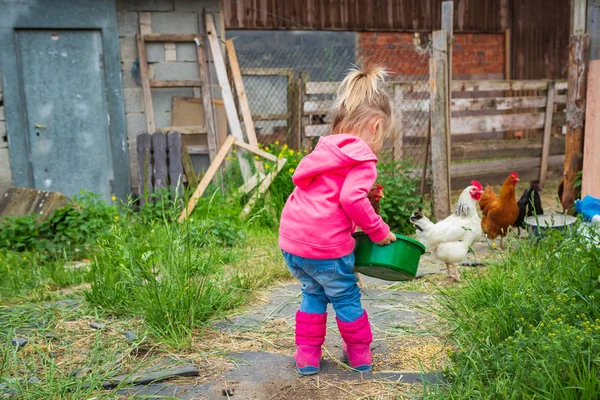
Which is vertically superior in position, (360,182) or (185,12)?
(185,12)

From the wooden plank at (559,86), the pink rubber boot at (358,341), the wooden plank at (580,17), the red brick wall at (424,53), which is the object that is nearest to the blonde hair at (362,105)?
the pink rubber boot at (358,341)

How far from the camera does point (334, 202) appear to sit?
3.22 meters

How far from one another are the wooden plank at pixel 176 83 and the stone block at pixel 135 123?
499mm

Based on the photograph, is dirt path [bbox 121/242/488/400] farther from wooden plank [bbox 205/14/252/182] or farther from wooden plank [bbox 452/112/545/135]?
wooden plank [bbox 452/112/545/135]

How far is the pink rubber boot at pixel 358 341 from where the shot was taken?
3369 millimetres

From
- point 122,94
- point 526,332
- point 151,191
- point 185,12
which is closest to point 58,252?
point 151,191

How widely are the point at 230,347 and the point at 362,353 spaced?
2.80 feet

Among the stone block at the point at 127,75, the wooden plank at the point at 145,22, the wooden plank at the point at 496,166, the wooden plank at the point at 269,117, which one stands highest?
the wooden plank at the point at 145,22

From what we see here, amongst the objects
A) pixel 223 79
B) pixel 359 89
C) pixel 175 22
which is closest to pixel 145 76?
pixel 175 22

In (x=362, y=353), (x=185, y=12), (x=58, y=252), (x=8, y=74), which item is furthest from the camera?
(x=185, y=12)

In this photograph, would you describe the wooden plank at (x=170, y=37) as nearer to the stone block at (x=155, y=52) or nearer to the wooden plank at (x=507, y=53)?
the stone block at (x=155, y=52)

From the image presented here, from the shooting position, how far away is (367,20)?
13797mm

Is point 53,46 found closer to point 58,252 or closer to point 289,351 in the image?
point 58,252

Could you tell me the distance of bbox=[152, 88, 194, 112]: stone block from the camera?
29.2 feet
